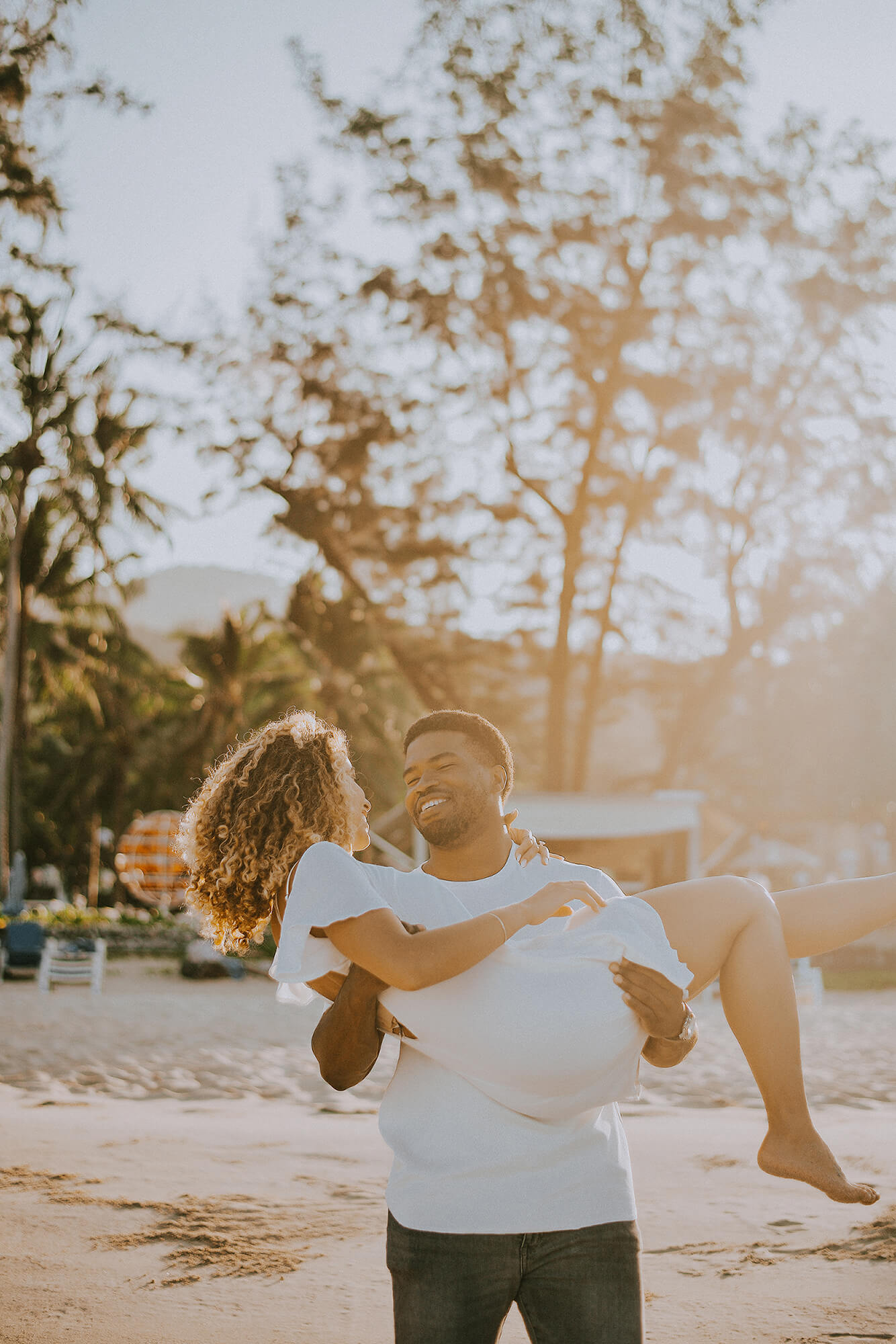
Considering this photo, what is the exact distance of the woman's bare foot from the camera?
2.44 meters

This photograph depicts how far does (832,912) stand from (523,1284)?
104cm

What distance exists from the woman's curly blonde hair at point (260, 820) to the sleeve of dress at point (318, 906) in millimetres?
207

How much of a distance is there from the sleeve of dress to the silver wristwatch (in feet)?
1.86

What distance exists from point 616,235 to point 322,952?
2082 centimetres

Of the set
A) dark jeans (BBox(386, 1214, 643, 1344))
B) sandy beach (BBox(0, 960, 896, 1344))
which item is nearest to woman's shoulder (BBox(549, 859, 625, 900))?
dark jeans (BBox(386, 1214, 643, 1344))

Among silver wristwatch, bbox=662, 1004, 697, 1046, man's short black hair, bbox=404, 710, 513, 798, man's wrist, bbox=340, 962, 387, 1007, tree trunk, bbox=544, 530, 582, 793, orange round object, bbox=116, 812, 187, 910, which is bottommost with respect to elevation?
orange round object, bbox=116, 812, 187, 910

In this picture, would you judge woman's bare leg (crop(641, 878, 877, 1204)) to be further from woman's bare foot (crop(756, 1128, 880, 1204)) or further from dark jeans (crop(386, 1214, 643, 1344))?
dark jeans (crop(386, 1214, 643, 1344))

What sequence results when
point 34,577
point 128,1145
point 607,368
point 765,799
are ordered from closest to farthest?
1. point 128,1145
2. point 607,368
3. point 34,577
4. point 765,799

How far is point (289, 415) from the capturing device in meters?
21.3

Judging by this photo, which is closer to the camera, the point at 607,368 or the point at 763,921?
the point at 763,921

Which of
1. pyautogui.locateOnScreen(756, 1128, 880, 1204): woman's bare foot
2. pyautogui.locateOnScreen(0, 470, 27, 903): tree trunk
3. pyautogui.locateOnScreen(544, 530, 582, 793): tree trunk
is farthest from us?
pyautogui.locateOnScreen(0, 470, 27, 903): tree trunk

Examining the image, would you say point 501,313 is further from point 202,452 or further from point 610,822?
point 610,822

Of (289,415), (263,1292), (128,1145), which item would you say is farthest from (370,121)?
(263,1292)

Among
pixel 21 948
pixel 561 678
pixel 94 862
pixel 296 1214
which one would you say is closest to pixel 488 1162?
pixel 296 1214
